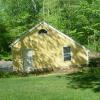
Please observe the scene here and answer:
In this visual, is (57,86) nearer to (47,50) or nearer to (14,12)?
(47,50)

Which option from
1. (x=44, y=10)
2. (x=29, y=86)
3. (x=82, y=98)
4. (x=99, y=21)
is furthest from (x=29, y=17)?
(x=82, y=98)

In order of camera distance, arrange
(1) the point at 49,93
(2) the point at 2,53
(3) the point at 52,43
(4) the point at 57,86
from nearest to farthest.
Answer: (1) the point at 49,93, (4) the point at 57,86, (3) the point at 52,43, (2) the point at 2,53

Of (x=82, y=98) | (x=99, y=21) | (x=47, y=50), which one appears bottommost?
(x=82, y=98)

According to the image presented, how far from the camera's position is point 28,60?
3978 centimetres

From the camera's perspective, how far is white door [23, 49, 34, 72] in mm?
39719

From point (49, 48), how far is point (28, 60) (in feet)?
8.97

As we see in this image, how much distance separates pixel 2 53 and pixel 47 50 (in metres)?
23.2

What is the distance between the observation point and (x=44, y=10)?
71750 millimetres

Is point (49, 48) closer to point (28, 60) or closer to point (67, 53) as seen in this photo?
point (67, 53)

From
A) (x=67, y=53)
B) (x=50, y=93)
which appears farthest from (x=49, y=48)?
(x=50, y=93)

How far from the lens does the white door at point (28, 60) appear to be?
39719mm

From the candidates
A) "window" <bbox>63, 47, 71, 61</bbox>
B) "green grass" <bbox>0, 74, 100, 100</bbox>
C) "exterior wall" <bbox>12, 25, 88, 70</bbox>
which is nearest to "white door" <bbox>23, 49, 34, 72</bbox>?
"exterior wall" <bbox>12, 25, 88, 70</bbox>

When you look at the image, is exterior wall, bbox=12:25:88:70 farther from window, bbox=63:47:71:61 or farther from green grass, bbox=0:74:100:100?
green grass, bbox=0:74:100:100

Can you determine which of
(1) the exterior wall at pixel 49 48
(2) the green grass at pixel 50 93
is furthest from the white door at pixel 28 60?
(2) the green grass at pixel 50 93
